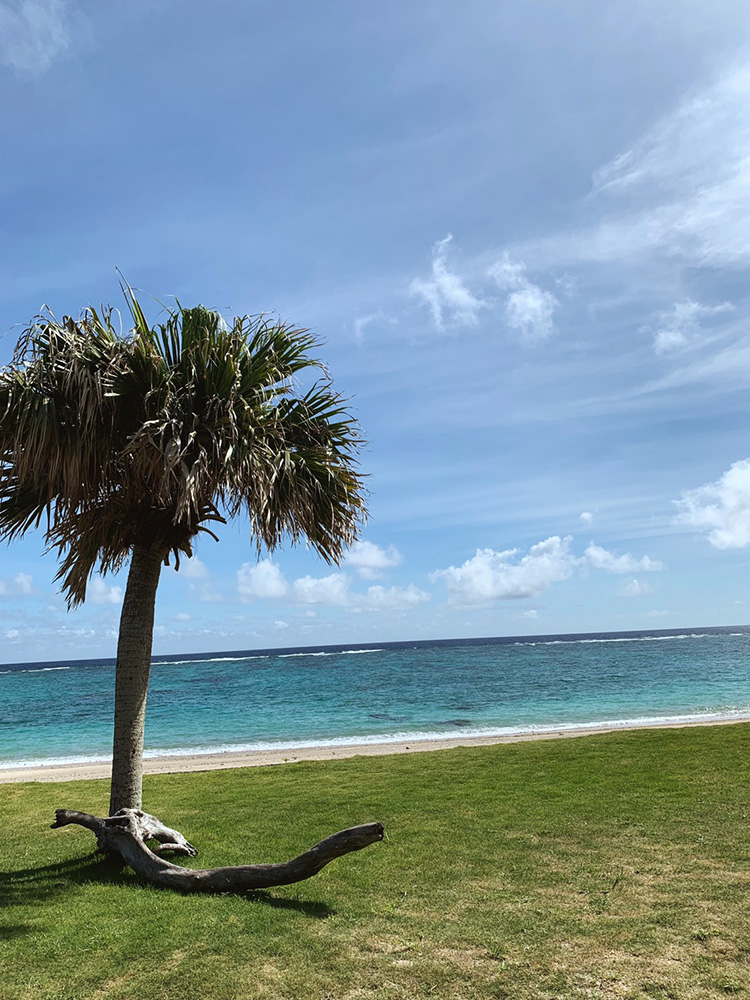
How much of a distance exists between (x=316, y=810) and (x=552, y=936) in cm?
500

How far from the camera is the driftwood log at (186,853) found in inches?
220

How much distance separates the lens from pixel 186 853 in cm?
708

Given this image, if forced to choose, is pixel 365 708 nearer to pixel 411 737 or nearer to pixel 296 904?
pixel 411 737

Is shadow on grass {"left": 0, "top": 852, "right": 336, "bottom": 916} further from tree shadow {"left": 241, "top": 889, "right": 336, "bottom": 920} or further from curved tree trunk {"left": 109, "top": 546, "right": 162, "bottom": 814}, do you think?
curved tree trunk {"left": 109, "top": 546, "right": 162, "bottom": 814}

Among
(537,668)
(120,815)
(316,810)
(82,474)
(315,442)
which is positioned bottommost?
(537,668)

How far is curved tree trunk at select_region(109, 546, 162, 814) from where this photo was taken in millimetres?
7117

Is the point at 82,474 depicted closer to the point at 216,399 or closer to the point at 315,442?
the point at 216,399

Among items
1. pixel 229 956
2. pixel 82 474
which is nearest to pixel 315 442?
pixel 82 474

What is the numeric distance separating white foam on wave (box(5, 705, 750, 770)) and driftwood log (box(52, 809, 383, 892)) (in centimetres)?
1601

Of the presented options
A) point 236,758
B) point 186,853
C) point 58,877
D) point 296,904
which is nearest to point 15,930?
point 58,877

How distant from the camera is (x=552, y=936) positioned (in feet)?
15.7

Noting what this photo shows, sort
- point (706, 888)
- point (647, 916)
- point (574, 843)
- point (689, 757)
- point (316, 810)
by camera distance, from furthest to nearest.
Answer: point (689, 757) < point (316, 810) < point (574, 843) < point (706, 888) < point (647, 916)

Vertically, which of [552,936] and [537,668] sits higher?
[552,936]

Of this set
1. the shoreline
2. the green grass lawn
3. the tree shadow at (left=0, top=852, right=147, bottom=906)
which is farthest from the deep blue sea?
the tree shadow at (left=0, top=852, right=147, bottom=906)
